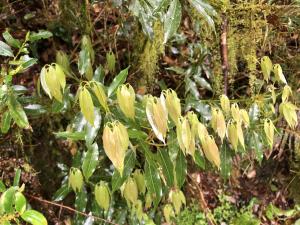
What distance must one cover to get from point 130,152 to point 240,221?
2.91 feet

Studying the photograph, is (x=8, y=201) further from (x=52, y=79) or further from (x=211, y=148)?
(x=211, y=148)

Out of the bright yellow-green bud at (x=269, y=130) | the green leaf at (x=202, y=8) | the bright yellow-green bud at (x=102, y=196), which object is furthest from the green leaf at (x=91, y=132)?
the bright yellow-green bud at (x=269, y=130)

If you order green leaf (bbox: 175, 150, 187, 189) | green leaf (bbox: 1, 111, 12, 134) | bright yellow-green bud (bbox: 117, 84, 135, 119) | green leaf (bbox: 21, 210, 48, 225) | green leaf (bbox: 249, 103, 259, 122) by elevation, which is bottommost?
green leaf (bbox: 175, 150, 187, 189)

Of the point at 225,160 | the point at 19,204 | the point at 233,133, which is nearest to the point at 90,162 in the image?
the point at 19,204

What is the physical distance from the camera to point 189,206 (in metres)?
2.32

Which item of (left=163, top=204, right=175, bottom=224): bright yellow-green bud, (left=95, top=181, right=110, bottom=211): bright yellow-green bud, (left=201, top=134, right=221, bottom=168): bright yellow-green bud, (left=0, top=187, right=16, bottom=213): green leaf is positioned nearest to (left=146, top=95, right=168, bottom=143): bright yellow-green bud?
(left=201, top=134, right=221, bottom=168): bright yellow-green bud

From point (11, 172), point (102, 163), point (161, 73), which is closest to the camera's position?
point (11, 172)

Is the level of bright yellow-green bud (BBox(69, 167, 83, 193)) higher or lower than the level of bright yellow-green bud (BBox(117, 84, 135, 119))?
lower

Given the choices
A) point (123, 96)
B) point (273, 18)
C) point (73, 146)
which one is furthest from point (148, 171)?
point (273, 18)

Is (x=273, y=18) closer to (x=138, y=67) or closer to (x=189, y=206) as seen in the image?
(x=138, y=67)

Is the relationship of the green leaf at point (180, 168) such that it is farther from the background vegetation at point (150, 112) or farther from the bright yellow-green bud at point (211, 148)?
the bright yellow-green bud at point (211, 148)

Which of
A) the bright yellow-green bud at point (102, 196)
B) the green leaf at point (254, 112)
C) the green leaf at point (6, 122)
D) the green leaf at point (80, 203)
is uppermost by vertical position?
the green leaf at point (6, 122)

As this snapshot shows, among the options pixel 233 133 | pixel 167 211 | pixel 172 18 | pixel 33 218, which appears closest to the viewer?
pixel 33 218

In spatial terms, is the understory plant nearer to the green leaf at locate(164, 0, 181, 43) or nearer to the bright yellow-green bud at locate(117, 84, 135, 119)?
the bright yellow-green bud at locate(117, 84, 135, 119)
